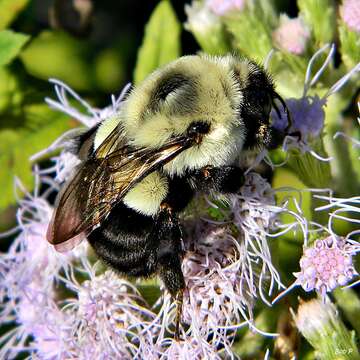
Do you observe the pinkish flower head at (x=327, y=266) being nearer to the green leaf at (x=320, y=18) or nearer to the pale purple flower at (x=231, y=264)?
the pale purple flower at (x=231, y=264)

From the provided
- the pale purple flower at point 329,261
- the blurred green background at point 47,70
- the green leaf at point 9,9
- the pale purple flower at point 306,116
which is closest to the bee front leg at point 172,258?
the pale purple flower at point 329,261

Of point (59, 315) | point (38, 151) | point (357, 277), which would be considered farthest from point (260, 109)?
point (38, 151)

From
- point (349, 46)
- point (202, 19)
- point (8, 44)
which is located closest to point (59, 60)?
point (8, 44)

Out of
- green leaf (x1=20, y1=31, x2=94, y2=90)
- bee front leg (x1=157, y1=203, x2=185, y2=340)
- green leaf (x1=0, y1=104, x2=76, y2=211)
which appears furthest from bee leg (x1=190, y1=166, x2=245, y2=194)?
green leaf (x1=20, y1=31, x2=94, y2=90)

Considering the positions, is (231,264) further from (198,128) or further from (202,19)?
(202,19)

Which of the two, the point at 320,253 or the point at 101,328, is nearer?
the point at 320,253

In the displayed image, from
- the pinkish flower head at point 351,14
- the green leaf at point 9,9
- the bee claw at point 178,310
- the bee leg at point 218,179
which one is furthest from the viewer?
the green leaf at point 9,9

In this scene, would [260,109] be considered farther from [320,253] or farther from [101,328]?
[101,328]
